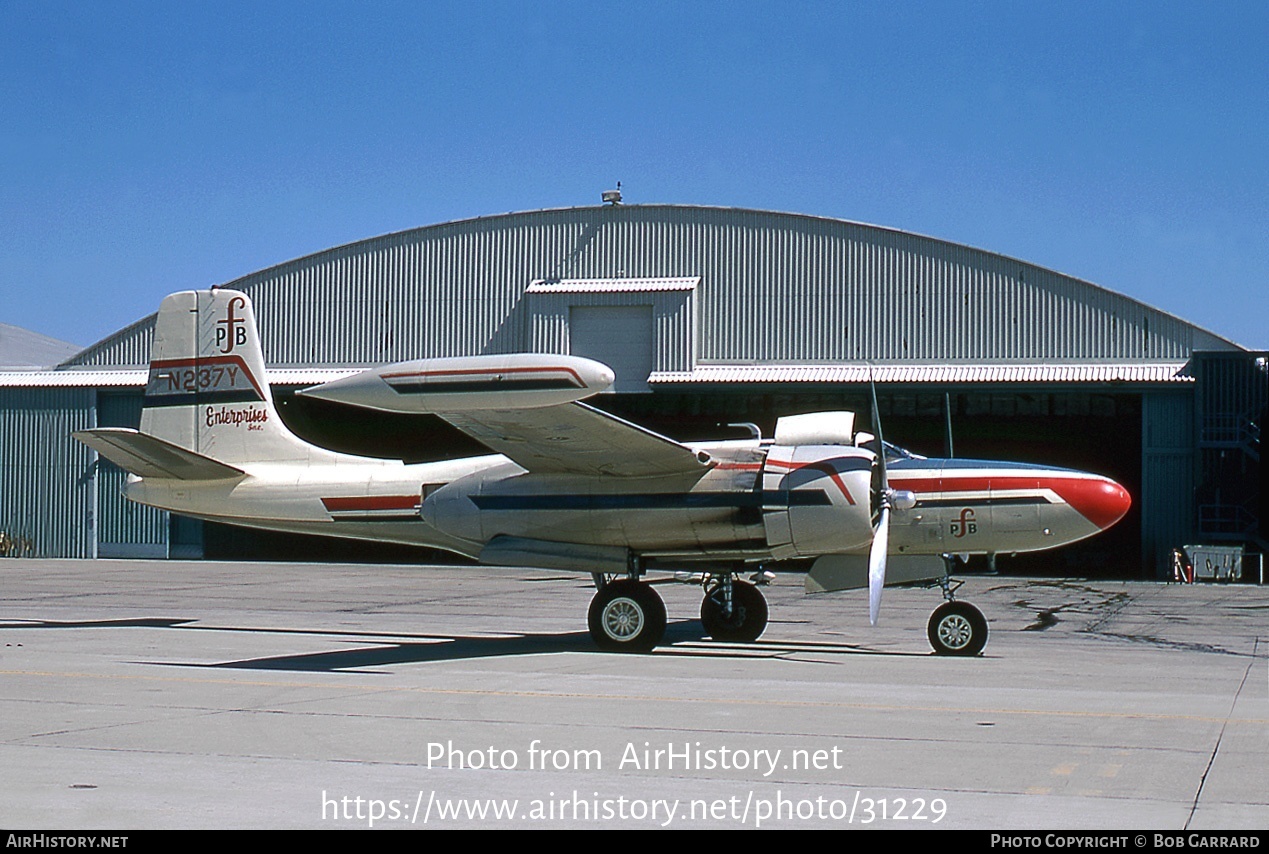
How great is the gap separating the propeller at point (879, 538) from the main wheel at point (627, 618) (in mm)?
2714

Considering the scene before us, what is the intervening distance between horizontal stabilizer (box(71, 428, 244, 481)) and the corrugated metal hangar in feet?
71.5

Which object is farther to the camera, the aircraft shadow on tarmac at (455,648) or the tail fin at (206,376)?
the tail fin at (206,376)

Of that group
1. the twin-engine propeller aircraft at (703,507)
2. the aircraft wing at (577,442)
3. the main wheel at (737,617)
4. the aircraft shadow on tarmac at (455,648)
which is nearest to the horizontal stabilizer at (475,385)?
the twin-engine propeller aircraft at (703,507)

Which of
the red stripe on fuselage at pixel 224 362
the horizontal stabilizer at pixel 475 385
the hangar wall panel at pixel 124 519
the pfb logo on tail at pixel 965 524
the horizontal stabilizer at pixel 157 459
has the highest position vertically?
the red stripe on fuselage at pixel 224 362

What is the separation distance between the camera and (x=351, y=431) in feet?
150

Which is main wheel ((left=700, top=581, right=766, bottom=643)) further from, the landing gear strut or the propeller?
the propeller

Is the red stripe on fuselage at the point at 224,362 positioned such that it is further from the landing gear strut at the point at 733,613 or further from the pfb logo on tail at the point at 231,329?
the landing gear strut at the point at 733,613

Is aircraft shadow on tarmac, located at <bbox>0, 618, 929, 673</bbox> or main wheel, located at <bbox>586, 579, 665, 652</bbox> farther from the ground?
main wheel, located at <bbox>586, 579, 665, 652</bbox>

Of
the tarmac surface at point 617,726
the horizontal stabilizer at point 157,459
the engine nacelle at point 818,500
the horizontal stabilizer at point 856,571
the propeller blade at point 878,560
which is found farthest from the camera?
the horizontal stabilizer at point 157,459

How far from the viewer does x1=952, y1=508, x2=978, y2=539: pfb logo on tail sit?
1612 cm

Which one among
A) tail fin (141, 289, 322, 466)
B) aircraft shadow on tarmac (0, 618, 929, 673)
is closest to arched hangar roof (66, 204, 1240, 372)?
tail fin (141, 289, 322, 466)

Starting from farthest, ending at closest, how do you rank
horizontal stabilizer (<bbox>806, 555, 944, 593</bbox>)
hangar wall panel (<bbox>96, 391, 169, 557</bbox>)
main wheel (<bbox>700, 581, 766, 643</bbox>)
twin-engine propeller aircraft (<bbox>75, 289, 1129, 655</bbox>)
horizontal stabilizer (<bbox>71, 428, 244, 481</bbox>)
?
hangar wall panel (<bbox>96, 391, 169, 557</bbox>) → horizontal stabilizer (<bbox>71, 428, 244, 481</bbox>) → main wheel (<bbox>700, 581, 766, 643</bbox>) → horizontal stabilizer (<bbox>806, 555, 944, 593</bbox>) → twin-engine propeller aircraft (<bbox>75, 289, 1129, 655</bbox>)

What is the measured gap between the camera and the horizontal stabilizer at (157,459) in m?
18.5

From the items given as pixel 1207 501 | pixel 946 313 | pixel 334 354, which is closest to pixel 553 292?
pixel 334 354
